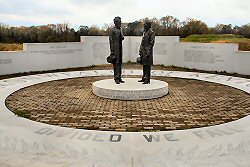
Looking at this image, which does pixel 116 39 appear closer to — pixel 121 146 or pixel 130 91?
pixel 130 91

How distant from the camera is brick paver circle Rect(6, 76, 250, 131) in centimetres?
662

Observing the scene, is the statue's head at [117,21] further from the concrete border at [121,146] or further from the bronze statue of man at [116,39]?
the concrete border at [121,146]

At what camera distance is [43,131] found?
5.99 metres

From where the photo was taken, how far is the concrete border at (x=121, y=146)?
4602mm

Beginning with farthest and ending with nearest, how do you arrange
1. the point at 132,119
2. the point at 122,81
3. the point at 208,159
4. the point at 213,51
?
the point at 213,51
the point at 122,81
the point at 132,119
the point at 208,159

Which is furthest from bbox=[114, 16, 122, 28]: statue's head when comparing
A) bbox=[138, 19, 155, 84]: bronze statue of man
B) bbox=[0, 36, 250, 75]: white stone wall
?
bbox=[0, 36, 250, 75]: white stone wall

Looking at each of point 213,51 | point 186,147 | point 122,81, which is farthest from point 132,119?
point 213,51

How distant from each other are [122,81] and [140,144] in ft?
16.6

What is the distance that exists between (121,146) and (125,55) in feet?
47.1

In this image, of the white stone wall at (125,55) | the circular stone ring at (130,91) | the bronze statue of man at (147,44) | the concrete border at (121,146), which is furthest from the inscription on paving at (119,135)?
the white stone wall at (125,55)

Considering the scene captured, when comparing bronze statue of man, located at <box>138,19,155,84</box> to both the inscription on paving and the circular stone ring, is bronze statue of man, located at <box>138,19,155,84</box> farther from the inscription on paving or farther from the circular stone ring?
the inscription on paving

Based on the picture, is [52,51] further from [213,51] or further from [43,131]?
[43,131]

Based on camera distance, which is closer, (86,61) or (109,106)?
(109,106)

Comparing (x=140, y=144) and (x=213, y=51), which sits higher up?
(x=213, y=51)
